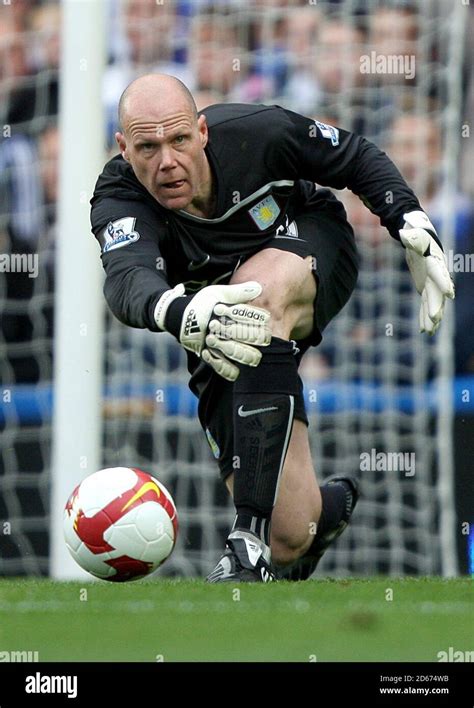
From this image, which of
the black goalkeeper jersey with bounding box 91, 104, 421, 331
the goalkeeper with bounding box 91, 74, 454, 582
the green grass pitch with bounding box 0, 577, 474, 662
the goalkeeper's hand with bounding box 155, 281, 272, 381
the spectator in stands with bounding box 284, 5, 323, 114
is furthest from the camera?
the spectator in stands with bounding box 284, 5, 323, 114

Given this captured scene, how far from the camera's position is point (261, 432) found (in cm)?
440

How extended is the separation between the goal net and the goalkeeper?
8.04ft

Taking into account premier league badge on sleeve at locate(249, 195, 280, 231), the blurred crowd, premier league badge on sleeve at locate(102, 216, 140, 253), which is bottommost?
premier league badge on sleeve at locate(102, 216, 140, 253)

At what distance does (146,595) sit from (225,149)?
148 centimetres

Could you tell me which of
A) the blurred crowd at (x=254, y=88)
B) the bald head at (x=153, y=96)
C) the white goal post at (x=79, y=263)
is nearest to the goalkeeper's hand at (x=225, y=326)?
the bald head at (x=153, y=96)

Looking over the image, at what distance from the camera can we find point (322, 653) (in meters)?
Answer: 3.13

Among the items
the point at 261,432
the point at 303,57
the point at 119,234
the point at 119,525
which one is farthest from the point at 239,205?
the point at 303,57

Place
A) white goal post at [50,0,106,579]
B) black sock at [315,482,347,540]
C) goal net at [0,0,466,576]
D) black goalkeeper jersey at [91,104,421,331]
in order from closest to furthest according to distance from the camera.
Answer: black goalkeeper jersey at [91,104,421,331] < black sock at [315,482,347,540] < white goal post at [50,0,106,579] < goal net at [0,0,466,576]

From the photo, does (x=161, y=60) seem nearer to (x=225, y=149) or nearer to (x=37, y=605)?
(x=225, y=149)

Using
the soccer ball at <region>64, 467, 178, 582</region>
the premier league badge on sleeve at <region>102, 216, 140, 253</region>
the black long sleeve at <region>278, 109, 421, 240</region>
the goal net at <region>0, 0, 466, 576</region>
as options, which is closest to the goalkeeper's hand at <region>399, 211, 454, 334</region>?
the black long sleeve at <region>278, 109, 421, 240</region>

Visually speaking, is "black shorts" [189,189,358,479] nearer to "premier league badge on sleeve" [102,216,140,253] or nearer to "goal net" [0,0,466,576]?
"premier league badge on sleeve" [102,216,140,253]

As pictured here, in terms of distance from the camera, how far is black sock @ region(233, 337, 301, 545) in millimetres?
4406

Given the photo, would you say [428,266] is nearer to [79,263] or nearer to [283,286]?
[283,286]

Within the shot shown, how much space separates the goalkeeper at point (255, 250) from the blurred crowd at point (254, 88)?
274 centimetres
